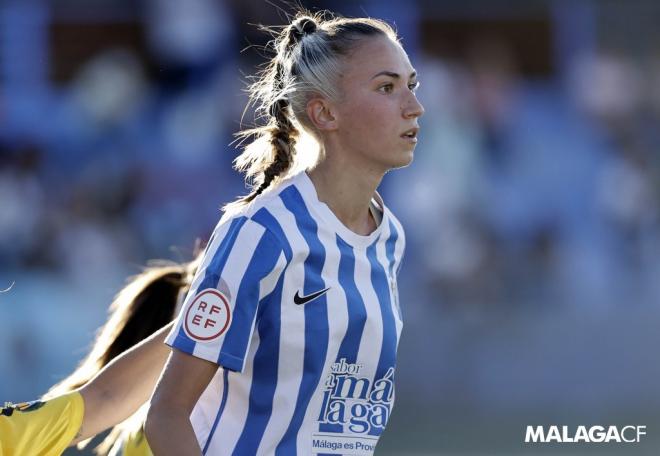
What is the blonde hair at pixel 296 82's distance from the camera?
292cm

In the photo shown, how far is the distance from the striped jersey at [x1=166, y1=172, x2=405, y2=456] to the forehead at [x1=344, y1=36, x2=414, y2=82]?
32 centimetres

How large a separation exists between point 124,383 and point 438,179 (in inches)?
233

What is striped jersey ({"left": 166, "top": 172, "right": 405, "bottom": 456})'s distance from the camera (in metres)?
2.61

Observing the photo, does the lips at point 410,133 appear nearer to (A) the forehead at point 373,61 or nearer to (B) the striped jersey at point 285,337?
(A) the forehead at point 373,61

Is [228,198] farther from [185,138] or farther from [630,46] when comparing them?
[630,46]

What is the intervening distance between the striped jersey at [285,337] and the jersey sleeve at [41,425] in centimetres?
36

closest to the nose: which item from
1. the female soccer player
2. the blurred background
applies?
the female soccer player

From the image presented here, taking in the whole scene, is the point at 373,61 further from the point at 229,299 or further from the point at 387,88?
the point at 229,299

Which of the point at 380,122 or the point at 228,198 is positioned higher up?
the point at 228,198

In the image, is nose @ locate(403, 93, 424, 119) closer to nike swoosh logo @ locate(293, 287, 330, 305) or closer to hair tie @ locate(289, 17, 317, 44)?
hair tie @ locate(289, 17, 317, 44)

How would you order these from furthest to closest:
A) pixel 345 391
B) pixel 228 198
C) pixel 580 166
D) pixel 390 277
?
pixel 580 166, pixel 228 198, pixel 390 277, pixel 345 391

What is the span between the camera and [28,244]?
8.73 metres

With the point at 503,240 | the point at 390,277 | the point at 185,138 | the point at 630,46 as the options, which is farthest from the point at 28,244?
the point at 390,277

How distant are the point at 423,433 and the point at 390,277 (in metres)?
4.05
